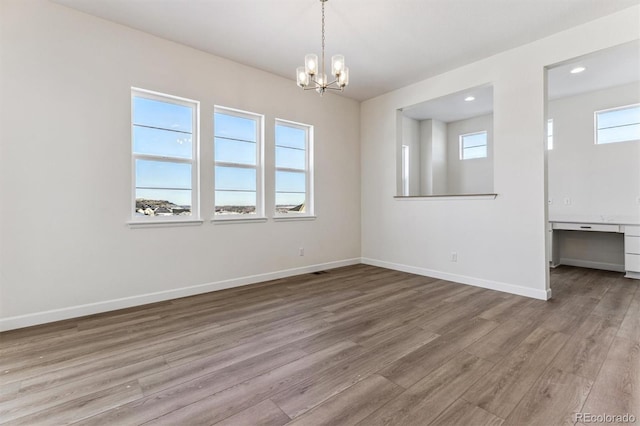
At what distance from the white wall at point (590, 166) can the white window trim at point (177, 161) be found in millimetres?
5864

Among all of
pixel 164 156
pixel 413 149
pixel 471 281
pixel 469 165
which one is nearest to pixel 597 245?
pixel 469 165

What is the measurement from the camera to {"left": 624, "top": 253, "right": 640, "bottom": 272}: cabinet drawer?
426 centimetres

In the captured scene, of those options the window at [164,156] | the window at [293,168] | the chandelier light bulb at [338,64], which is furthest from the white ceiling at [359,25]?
the window at [293,168]

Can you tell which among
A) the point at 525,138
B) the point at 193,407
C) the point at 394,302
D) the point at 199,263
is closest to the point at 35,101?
the point at 199,263

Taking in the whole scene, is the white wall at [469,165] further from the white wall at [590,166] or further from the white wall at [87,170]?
the white wall at [87,170]

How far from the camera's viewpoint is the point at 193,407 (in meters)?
1.63

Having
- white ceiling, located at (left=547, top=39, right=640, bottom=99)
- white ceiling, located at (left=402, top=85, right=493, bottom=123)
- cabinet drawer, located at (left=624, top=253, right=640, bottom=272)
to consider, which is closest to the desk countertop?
cabinet drawer, located at (left=624, top=253, right=640, bottom=272)

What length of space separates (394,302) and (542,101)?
115 inches

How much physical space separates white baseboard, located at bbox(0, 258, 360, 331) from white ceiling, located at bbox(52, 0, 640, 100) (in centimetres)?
297

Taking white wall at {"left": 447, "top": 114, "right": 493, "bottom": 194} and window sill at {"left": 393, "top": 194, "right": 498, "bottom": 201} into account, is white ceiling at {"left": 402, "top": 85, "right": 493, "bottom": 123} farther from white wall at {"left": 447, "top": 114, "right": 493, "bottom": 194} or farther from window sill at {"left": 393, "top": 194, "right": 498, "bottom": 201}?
window sill at {"left": 393, "top": 194, "right": 498, "bottom": 201}

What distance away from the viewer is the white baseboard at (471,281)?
3.50m

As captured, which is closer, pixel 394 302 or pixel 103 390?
pixel 103 390

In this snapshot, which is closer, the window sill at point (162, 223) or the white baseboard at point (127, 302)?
the white baseboard at point (127, 302)

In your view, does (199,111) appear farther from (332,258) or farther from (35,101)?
(332,258)
